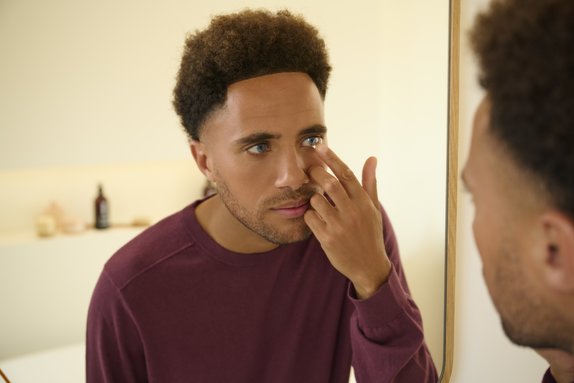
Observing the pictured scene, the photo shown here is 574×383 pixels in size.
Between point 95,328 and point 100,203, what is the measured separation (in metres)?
1.04

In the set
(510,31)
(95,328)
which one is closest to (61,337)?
(95,328)

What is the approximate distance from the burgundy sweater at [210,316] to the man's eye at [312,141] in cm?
21

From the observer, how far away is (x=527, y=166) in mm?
445

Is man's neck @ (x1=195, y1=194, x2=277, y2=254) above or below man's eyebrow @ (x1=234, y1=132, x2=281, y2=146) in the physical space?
below

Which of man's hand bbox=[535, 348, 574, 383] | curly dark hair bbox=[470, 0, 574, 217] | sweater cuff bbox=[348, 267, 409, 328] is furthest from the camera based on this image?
sweater cuff bbox=[348, 267, 409, 328]

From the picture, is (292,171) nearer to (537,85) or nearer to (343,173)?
(343,173)

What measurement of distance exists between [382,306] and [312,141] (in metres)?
0.30

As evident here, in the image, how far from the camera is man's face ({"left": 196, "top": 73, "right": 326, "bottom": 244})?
0.85 metres

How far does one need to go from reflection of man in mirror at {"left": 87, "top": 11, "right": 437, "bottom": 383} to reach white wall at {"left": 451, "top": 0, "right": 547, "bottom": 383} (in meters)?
0.61

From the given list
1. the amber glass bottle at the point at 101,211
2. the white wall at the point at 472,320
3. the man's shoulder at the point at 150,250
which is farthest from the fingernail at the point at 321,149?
the amber glass bottle at the point at 101,211

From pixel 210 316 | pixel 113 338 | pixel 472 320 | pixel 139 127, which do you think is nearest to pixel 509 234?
pixel 210 316

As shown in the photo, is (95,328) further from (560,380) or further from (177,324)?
(560,380)

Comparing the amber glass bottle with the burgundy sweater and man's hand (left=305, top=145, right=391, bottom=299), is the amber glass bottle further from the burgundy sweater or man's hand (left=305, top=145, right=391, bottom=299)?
man's hand (left=305, top=145, right=391, bottom=299)

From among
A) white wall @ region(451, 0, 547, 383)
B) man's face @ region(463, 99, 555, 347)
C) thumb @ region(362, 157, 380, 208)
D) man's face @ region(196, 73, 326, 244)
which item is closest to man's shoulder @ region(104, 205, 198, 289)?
man's face @ region(196, 73, 326, 244)
